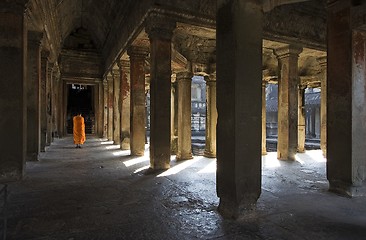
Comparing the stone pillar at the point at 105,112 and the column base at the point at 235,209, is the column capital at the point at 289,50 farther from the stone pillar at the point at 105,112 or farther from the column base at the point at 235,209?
the stone pillar at the point at 105,112

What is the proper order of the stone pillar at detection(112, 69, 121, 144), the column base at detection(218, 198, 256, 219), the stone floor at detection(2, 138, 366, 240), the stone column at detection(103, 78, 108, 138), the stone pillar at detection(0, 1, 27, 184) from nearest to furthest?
the stone floor at detection(2, 138, 366, 240)
the column base at detection(218, 198, 256, 219)
the stone pillar at detection(0, 1, 27, 184)
the stone pillar at detection(112, 69, 121, 144)
the stone column at detection(103, 78, 108, 138)

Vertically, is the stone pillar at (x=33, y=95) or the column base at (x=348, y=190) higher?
the stone pillar at (x=33, y=95)

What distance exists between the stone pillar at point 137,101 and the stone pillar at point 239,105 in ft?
19.7

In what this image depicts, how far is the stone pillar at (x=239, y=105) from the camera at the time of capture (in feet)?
A: 12.1

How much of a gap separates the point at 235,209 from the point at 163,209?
1.10m

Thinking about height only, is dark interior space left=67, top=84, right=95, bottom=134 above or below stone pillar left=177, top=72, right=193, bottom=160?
above

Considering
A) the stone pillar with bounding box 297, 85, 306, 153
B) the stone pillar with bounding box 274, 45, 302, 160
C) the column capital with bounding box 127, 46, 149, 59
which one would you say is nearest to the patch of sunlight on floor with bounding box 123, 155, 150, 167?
the column capital with bounding box 127, 46, 149, 59

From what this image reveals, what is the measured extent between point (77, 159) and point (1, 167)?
3.40 metres

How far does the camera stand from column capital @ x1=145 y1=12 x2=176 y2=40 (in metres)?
7.11

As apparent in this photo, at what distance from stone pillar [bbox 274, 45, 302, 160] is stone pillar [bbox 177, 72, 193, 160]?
11.4 feet

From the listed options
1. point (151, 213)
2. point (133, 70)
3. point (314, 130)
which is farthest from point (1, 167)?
point (314, 130)

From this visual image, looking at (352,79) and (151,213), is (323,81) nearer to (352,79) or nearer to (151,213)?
(352,79)

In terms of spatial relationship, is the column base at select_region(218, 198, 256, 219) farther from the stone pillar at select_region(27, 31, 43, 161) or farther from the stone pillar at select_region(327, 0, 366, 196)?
the stone pillar at select_region(27, 31, 43, 161)

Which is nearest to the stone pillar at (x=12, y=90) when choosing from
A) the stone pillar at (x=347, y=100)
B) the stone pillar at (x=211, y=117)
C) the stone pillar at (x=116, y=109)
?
the stone pillar at (x=347, y=100)
